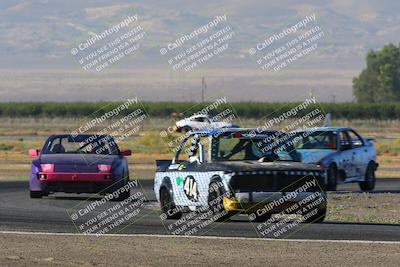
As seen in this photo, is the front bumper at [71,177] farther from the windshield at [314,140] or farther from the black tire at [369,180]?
the black tire at [369,180]

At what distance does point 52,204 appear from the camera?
2384 centimetres

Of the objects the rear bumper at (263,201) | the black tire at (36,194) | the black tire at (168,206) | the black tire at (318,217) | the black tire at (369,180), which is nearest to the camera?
the rear bumper at (263,201)

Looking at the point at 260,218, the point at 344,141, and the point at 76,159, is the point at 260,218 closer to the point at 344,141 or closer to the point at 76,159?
the point at 76,159

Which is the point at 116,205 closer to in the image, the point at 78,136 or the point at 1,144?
the point at 78,136

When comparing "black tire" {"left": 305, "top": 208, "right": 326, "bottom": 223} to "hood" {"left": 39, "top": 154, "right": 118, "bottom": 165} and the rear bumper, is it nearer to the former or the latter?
the rear bumper

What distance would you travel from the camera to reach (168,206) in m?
20.5

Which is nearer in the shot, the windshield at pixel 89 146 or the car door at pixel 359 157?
the windshield at pixel 89 146

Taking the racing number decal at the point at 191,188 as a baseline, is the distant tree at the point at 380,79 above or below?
below

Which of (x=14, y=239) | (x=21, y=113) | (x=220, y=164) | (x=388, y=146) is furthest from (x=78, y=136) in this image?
(x=21, y=113)

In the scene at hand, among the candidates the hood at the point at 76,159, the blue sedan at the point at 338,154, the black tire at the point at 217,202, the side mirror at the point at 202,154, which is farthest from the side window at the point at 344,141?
the black tire at the point at 217,202

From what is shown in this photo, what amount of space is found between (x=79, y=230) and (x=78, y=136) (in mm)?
7453

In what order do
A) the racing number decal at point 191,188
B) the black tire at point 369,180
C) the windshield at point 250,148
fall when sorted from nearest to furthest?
the racing number decal at point 191,188 → the windshield at point 250,148 → the black tire at point 369,180

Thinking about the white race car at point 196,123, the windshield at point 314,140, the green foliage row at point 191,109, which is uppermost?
the windshield at point 314,140

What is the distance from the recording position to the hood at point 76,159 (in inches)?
963
